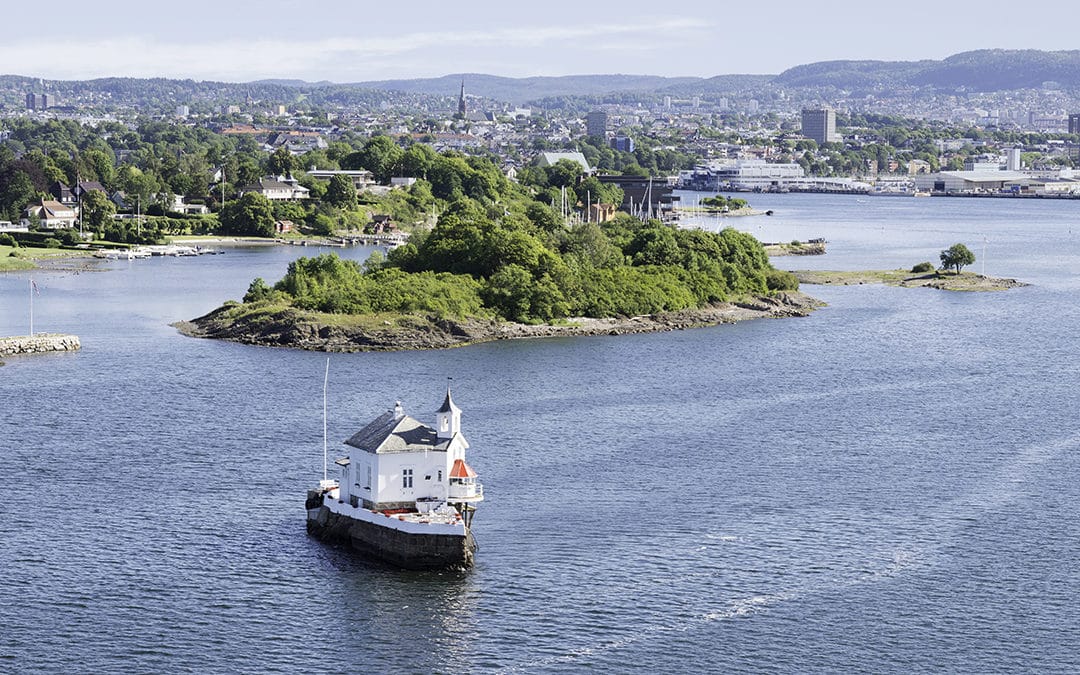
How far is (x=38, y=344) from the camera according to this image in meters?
38.2

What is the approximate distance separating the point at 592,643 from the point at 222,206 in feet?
212

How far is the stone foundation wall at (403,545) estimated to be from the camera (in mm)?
20625

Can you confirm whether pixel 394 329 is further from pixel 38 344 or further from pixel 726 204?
pixel 726 204

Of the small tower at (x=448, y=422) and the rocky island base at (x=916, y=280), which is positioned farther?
the rocky island base at (x=916, y=280)

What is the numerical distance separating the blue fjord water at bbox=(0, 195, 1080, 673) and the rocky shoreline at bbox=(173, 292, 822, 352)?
3.11 feet

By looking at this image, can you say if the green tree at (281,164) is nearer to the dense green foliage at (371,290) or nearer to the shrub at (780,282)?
the shrub at (780,282)

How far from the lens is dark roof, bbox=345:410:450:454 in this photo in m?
21.5

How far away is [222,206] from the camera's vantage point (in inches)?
3155

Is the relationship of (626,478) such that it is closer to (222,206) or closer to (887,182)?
(222,206)

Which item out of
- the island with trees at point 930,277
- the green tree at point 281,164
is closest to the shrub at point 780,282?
the island with trees at point 930,277

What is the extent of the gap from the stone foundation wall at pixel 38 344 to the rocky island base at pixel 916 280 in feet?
88.9

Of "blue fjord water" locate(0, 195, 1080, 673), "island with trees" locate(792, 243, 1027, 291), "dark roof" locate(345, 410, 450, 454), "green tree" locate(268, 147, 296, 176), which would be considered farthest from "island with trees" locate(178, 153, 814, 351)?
"green tree" locate(268, 147, 296, 176)

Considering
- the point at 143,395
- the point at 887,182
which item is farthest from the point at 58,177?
the point at 887,182

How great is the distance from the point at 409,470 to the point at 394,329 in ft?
61.6
